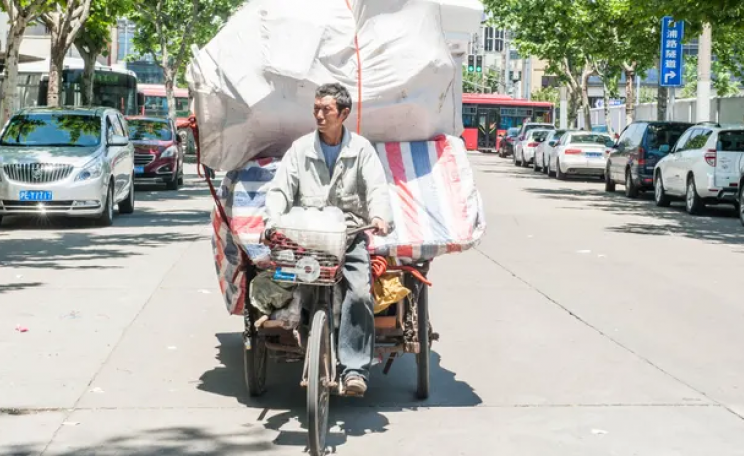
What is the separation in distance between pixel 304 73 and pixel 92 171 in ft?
41.8

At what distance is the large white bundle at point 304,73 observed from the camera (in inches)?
290

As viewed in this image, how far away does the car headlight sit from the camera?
1934 cm

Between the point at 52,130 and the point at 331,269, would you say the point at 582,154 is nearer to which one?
the point at 52,130

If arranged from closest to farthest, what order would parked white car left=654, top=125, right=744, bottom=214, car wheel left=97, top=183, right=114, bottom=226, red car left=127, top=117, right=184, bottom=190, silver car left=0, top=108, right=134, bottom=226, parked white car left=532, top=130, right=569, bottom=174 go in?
silver car left=0, top=108, right=134, bottom=226 < car wheel left=97, top=183, right=114, bottom=226 < parked white car left=654, top=125, right=744, bottom=214 < red car left=127, top=117, right=184, bottom=190 < parked white car left=532, top=130, right=569, bottom=174

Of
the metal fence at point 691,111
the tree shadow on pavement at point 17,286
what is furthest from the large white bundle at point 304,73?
the metal fence at point 691,111

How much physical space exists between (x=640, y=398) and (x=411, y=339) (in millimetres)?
1444

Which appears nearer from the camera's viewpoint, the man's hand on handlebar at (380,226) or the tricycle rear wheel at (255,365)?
the man's hand on handlebar at (380,226)

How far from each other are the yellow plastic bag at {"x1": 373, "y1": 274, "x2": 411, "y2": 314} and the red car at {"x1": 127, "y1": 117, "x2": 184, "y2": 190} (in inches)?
925

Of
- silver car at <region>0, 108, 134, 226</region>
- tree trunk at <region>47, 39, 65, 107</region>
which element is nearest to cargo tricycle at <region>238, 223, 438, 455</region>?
silver car at <region>0, 108, 134, 226</region>

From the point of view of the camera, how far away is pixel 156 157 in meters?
30.1

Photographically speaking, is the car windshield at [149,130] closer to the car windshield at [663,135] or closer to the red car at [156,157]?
the red car at [156,157]

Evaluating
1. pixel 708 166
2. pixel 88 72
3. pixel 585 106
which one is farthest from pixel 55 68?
pixel 585 106

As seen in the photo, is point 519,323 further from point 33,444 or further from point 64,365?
point 33,444

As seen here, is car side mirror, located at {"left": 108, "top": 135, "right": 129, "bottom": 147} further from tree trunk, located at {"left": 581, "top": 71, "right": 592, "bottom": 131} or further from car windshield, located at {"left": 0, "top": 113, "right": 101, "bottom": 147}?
tree trunk, located at {"left": 581, "top": 71, "right": 592, "bottom": 131}
